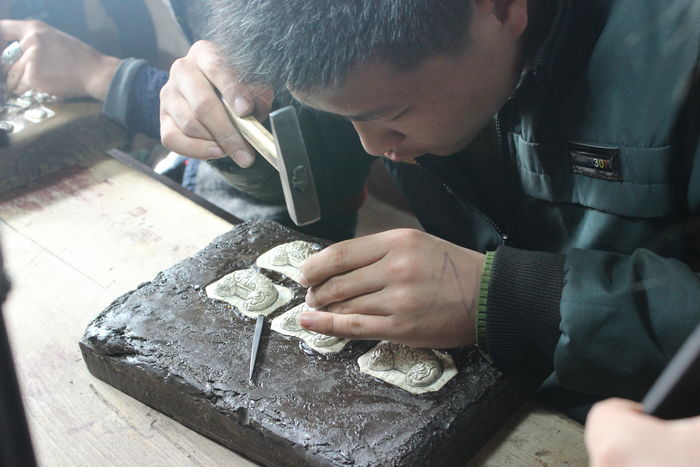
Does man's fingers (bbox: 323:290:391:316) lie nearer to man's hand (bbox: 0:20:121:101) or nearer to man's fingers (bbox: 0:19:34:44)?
man's hand (bbox: 0:20:121:101)

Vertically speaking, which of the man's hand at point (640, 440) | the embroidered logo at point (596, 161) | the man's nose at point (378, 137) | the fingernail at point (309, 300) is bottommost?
the fingernail at point (309, 300)

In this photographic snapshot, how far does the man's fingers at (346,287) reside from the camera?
124cm

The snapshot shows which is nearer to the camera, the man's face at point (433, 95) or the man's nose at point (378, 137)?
the man's face at point (433, 95)

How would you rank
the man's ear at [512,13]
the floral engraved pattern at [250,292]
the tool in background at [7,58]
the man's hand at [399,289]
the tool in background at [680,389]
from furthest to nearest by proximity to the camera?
the tool in background at [7,58], the floral engraved pattern at [250,292], the man's hand at [399,289], the man's ear at [512,13], the tool in background at [680,389]

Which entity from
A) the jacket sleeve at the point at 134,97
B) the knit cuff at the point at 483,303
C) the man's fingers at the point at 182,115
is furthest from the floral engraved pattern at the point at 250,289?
the jacket sleeve at the point at 134,97

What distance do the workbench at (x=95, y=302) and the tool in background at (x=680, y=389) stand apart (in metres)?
0.69

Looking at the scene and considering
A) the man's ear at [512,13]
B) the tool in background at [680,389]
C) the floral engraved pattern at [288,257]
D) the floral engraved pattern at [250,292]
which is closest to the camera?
the tool in background at [680,389]

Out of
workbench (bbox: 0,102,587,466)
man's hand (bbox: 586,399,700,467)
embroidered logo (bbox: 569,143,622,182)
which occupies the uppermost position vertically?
man's hand (bbox: 586,399,700,467)

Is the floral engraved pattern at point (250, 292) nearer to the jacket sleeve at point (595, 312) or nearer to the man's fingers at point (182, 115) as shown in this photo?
the man's fingers at point (182, 115)

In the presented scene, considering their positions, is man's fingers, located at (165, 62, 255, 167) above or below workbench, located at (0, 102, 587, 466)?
above

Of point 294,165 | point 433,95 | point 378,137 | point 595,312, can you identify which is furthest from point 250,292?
point 595,312

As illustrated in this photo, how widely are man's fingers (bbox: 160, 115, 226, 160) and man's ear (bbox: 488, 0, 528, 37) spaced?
0.75m

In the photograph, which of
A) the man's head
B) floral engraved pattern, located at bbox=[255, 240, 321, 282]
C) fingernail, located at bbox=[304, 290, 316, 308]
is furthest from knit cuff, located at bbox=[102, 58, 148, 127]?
fingernail, located at bbox=[304, 290, 316, 308]

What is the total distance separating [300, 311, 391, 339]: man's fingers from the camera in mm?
1226
